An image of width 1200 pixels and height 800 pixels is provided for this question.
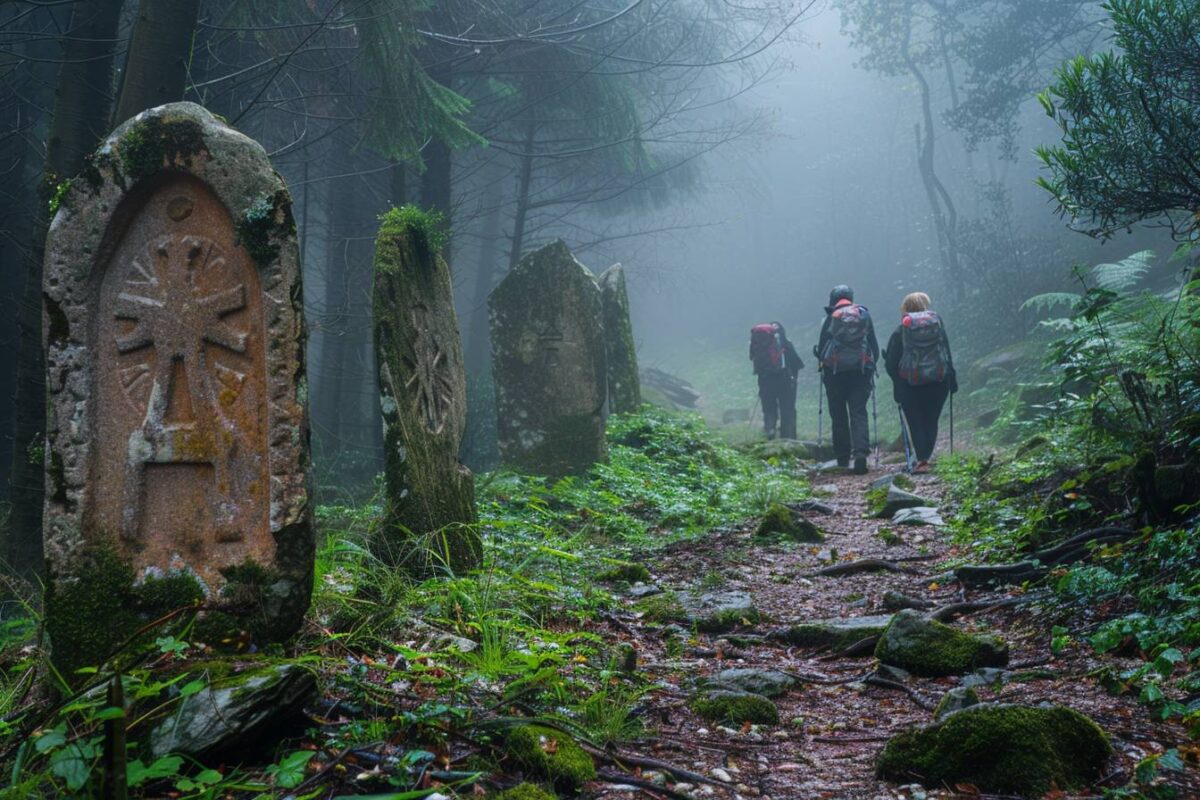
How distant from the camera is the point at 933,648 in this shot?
427cm

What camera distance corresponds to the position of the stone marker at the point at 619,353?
1551 centimetres

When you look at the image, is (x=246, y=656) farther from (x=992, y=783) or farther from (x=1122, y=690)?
(x=1122, y=690)

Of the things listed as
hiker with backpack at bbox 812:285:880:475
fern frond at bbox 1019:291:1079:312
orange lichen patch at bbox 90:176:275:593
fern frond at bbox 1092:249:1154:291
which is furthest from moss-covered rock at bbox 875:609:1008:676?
fern frond at bbox 1019:291:1079:312

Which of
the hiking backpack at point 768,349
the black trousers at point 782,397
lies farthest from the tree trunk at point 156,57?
the black trousers at point 782,397

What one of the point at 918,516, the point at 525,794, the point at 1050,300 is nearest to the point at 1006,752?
the point at 525,794

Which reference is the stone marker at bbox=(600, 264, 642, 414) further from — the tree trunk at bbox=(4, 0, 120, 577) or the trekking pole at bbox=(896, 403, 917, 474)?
the tree trunk at bbox=(4, 0, 120, 577)

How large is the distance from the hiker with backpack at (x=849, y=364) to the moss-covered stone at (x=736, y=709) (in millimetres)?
8539

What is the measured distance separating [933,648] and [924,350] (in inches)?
294

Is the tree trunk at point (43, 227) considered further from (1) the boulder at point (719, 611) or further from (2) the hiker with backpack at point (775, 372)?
(2) the hiker with backpack at point (775, 372)

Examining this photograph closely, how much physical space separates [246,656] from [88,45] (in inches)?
217

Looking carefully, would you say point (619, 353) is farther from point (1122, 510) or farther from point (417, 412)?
point (1122, 510)

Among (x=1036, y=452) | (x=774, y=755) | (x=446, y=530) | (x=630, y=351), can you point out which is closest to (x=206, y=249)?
(x=446, y=530)

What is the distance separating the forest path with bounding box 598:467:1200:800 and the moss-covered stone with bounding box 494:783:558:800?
0.27 m

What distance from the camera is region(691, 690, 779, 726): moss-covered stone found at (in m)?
3.76
